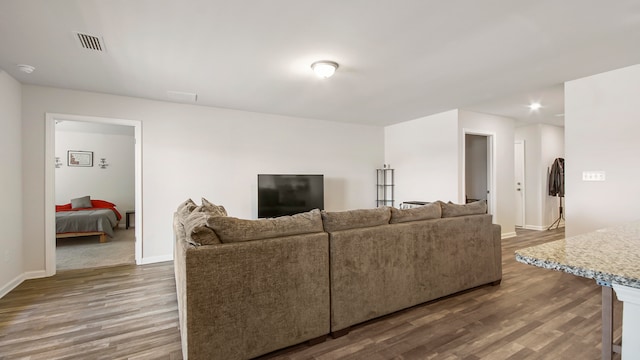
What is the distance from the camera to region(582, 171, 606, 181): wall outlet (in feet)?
10.6

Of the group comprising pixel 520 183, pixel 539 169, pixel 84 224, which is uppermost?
pixel 539 169

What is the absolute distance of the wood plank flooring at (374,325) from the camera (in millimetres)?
1948

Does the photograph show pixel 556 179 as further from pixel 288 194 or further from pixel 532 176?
pixel 288 194

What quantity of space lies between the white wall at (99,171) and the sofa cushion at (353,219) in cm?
731

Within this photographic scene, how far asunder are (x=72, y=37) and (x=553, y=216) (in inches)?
344

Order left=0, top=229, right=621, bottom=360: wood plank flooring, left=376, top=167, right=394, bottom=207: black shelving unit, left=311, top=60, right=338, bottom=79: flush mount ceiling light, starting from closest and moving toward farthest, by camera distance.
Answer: left=0, top=229, right=621, bottom=360: wood plank flooring, left=311, top=60, right=338, bottom=79: flush mount ceiling light, left=376, top=167, right=394, bottom=207: black shelving unit

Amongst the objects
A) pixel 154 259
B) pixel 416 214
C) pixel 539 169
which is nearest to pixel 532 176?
pixel 539 169

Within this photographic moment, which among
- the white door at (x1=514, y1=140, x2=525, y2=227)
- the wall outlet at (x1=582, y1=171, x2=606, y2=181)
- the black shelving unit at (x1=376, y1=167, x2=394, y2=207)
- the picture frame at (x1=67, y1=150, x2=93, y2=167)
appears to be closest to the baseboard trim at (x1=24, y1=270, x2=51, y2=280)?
the picture frame at (x1=67, y1=150, x2=93, y2=167)

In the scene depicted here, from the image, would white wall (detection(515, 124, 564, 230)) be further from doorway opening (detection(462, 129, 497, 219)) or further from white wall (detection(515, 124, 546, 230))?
doorway opening (detection(462, 129, 497, 219))

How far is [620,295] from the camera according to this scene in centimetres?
91

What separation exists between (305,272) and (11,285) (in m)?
3.59

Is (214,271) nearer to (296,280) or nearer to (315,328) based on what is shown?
(296,280)

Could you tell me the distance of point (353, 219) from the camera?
2.29 m

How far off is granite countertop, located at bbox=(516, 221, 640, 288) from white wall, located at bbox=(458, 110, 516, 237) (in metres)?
4.20
